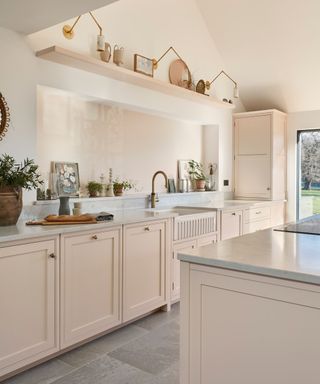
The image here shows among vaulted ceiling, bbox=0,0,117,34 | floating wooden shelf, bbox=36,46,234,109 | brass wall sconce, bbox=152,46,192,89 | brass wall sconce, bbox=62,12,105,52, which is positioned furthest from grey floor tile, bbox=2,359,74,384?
brass wall sconce, bbox=152,46,192,89

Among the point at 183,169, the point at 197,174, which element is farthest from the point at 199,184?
the point at 183,169

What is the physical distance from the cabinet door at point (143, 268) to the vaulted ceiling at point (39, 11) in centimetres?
154

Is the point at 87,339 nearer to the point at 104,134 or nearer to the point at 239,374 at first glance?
the point at 239,374

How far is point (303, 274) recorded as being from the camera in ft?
4.24

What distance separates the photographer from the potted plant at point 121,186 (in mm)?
3689

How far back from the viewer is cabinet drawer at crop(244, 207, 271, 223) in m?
4.56

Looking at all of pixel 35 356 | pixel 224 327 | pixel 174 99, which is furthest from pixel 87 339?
pixel 174 99

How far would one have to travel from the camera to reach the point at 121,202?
12.1 feet

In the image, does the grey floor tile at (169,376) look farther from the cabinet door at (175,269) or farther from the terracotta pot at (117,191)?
the terracotta pot at (117,191)

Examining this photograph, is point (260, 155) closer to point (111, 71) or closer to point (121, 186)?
point (121, 186)

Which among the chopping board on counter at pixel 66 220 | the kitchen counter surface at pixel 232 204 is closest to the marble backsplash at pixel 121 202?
the kitchen counter surface at pixel 232 204

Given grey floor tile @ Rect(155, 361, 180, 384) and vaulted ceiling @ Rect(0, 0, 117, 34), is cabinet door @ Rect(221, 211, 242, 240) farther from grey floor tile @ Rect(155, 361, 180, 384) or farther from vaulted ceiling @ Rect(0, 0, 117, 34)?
vaulted ceiling @ Rect(0, 0, 117, 34)

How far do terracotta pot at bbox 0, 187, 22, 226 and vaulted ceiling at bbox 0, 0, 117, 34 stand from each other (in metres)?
1.15

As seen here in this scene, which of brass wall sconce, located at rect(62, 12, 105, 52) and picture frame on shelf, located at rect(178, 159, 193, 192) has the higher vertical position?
brass wall sconce, located at rect(62, 12, 105, 52)
